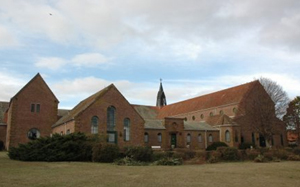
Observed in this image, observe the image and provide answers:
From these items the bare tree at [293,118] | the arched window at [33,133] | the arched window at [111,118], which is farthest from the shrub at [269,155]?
the arched window at [33,133]

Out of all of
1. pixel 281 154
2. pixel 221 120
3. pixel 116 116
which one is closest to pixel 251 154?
pixel 281 154

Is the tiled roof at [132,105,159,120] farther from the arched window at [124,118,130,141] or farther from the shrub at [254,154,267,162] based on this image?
the shrub at [254,154,267,162]

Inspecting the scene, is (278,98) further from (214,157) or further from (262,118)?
(214,157)

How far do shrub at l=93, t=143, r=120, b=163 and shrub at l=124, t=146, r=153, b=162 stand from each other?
1046 millimetres

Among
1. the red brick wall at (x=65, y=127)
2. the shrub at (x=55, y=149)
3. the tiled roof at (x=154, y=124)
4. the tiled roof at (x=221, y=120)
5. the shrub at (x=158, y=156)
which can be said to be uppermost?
the tiled roof at (x=221, y=120)

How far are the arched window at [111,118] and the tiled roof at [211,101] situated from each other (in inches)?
1060

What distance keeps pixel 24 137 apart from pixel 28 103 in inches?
195

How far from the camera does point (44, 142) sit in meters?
22.4

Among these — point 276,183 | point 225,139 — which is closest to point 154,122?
point 225,139

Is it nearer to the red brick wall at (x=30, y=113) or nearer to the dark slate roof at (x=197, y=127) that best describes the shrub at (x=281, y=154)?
the dark slate roof at (x=197, y=127)

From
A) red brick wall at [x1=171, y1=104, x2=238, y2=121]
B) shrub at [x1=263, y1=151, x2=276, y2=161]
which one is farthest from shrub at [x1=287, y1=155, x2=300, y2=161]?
red brick wall at [x1=171, y1=104, x2=238, y2=121]

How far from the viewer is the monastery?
35250mm

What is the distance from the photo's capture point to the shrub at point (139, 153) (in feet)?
72.6

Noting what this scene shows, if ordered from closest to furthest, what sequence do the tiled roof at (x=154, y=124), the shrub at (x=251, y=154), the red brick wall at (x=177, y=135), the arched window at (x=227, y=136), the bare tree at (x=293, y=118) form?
the shrub at (x=251, y=154) → the red brick wall at (x=177, y=135) → the tiled roof at (x=154, y=124) → the arched window at (x=227, y=136) → the bare tree at (x=293, y=118)
